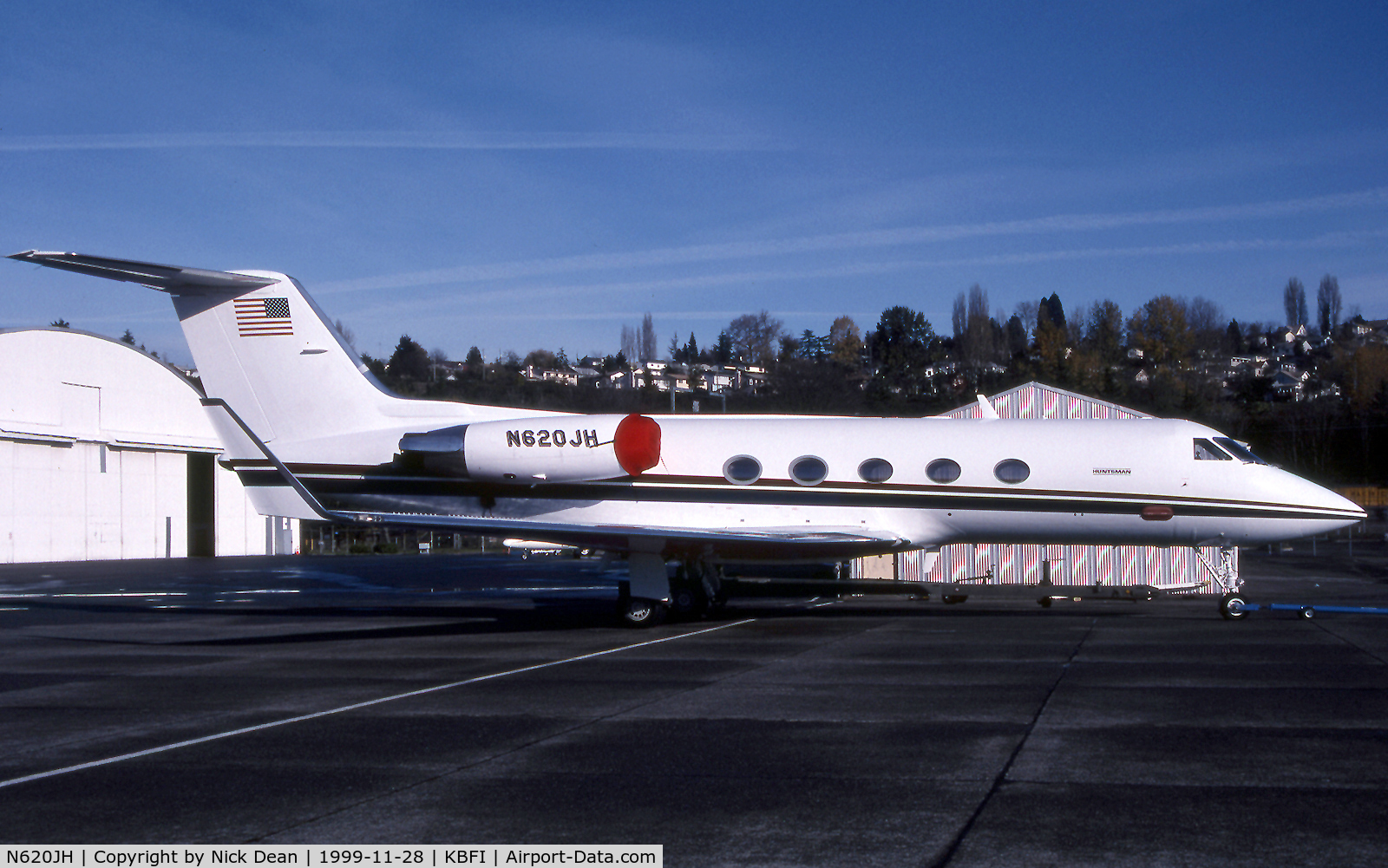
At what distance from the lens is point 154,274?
54.0 feet

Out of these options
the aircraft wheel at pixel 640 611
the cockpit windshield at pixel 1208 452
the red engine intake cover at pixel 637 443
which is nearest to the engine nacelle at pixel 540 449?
the red engine intake cover at pixel 637 443

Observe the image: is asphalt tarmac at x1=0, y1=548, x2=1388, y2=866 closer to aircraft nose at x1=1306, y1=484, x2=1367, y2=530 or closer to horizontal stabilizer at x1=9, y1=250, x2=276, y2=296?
aircraft nose at x1=1306, y1=484, x2=1367, y2=530

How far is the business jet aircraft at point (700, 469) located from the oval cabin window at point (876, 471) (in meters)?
0.03

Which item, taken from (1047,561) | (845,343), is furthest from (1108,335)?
(1047,561)

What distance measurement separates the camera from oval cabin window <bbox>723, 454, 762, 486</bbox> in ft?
57.7

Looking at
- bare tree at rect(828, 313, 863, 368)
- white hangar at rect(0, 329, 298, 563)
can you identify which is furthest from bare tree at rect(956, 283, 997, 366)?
white hangar at rect(0, 329, 298, 563)

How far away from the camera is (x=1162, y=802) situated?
6.28 metres

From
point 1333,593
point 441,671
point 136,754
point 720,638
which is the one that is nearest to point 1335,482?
point 1333,593

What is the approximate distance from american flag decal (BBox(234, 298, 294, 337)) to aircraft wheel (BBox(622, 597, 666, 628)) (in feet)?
22.0

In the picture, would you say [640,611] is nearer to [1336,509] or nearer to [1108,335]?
[1336,509]

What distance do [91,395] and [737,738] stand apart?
41.4m

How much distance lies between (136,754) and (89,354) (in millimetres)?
39689

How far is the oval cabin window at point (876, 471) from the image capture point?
1739 cm

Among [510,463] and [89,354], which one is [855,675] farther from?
[89,354]
